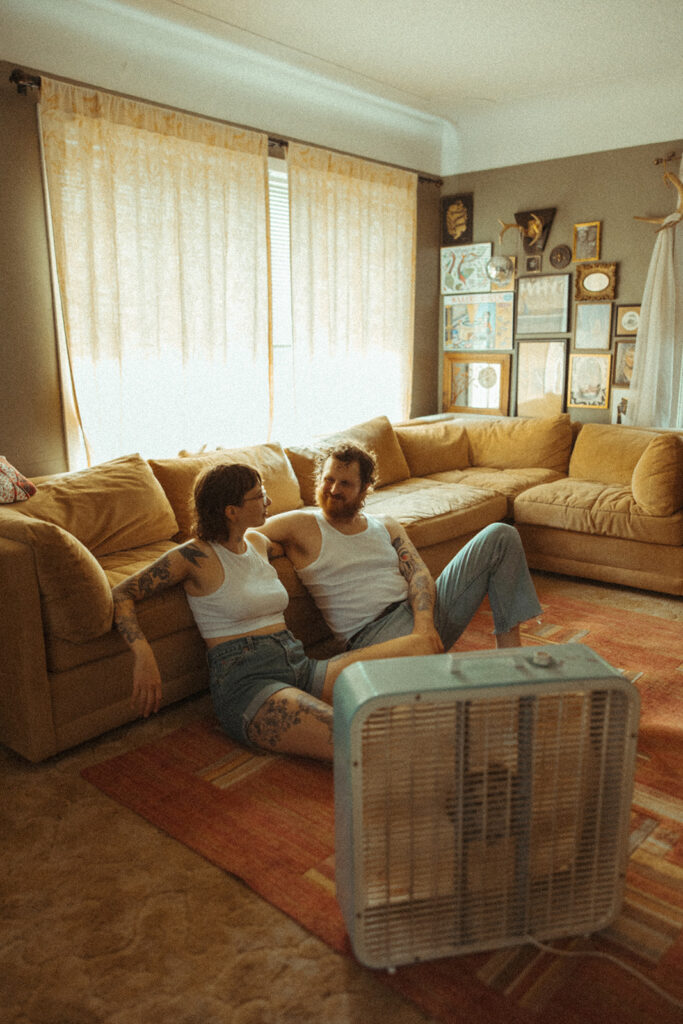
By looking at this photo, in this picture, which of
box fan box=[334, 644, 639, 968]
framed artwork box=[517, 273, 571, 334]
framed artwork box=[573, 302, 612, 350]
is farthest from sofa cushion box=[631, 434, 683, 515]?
box fan box=[334, 644, 639, 968]

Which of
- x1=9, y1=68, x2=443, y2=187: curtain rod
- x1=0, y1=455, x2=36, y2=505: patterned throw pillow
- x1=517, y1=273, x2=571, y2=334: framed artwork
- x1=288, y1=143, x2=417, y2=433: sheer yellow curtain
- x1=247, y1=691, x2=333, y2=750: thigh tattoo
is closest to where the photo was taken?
x1=247, y1=691, x2=333, y2=750: thigh tattoo

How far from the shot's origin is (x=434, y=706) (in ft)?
4.41

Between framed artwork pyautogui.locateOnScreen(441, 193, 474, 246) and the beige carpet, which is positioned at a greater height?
framed artwork pyautogui.locateOnScreen(441, 193, 474, 246)

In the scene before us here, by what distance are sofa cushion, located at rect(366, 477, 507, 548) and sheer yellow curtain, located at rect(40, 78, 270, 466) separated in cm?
89

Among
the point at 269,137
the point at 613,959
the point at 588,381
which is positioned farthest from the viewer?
the point at 588,381

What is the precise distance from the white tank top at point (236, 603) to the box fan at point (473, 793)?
0.89 metres

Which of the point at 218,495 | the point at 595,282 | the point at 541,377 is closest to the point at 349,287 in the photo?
the point at 541,377

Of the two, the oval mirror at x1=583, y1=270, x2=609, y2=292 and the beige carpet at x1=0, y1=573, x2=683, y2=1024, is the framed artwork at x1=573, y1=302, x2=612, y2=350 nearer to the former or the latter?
the oval mirror at x1=583, y1=270, x2=609, y2=292

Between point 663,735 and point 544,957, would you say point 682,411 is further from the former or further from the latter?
point 544,957

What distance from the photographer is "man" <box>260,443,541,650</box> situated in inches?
96.9

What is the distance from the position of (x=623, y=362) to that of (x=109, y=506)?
3251mm

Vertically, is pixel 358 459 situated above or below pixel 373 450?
above

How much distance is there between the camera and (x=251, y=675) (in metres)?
2.21

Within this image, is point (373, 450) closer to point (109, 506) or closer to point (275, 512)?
point (275, 512)
